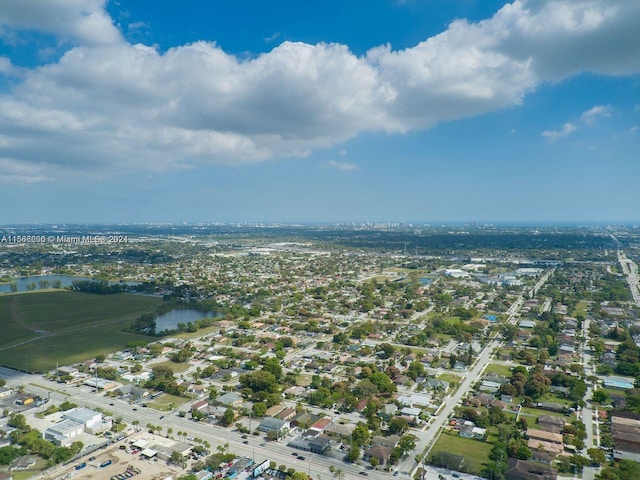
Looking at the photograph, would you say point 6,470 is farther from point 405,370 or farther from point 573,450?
point 573,450

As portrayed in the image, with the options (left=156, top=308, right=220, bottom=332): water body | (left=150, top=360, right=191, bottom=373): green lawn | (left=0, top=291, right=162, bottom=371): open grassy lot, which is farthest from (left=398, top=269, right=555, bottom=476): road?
(left=156, top=308, right=220, bottom=332): water body

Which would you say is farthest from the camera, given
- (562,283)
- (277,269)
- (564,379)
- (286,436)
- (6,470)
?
(277,269)

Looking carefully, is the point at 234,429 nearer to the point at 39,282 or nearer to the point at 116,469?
the point at 116,469

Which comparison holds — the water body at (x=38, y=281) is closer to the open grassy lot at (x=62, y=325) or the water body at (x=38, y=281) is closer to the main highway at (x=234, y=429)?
the open grassy lot at (x=62, y=325)

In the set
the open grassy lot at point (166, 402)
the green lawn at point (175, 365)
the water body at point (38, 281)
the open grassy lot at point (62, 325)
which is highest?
the water body at point (38, 281)

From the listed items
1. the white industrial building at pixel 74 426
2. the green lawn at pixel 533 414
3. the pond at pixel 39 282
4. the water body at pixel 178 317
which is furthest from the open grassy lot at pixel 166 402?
the pond at pixel 39 282

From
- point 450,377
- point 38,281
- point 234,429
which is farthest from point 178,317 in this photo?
point 38,281

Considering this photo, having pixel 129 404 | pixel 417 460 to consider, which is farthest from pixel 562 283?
pixel 129 404

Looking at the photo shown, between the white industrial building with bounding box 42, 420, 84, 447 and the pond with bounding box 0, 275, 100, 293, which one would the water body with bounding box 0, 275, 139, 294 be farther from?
the white industrial building with bounding box 42, 420, 84, 447
